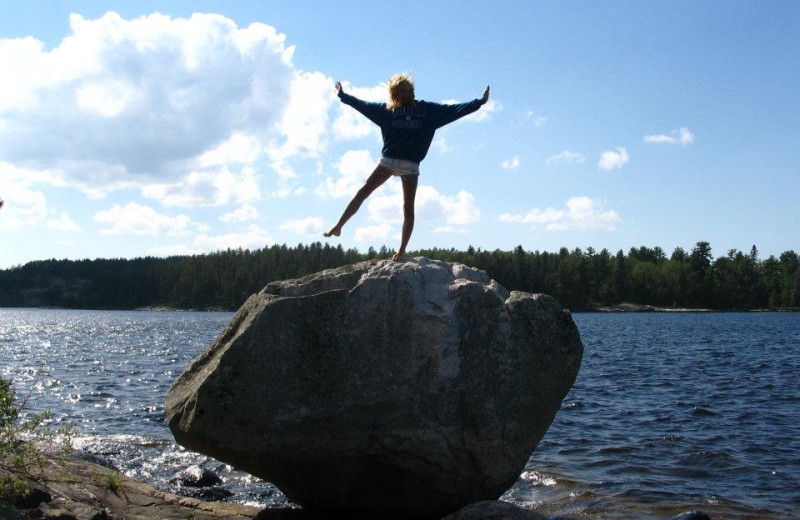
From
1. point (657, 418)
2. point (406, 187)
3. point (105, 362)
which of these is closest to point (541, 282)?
point (105, 362)

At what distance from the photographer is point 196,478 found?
1432 cm

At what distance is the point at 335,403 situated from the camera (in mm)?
9008

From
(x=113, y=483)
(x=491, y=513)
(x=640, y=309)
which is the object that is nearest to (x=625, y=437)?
(x=491, y=513)

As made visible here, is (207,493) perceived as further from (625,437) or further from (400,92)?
(625,437)

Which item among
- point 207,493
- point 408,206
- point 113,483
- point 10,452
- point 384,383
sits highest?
point 408,206

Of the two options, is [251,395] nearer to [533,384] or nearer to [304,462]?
[304,462]

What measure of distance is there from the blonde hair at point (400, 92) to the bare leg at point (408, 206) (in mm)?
1100

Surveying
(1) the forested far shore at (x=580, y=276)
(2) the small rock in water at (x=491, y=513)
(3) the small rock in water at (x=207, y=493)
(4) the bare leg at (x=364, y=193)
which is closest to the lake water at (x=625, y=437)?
(3) the small rock in water at (x=207, y=493)

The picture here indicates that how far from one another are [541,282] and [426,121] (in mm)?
126195

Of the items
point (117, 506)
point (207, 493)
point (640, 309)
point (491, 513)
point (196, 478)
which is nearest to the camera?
point (491, 513)

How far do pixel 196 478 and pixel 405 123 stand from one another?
8.67 meters

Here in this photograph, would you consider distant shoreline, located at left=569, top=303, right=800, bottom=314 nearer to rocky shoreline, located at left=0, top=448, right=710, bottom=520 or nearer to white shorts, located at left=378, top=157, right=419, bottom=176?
white shorts, located at left=378, top=157, right=419, bottom=176

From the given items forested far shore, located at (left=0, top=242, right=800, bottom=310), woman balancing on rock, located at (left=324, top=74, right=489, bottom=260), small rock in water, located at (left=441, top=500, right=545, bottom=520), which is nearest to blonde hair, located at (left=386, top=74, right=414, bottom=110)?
woman balancing on rock, located at (left=324, top=74, right=489, bottom=260)

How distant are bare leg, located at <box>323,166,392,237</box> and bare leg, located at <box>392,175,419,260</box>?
13.3 inches
